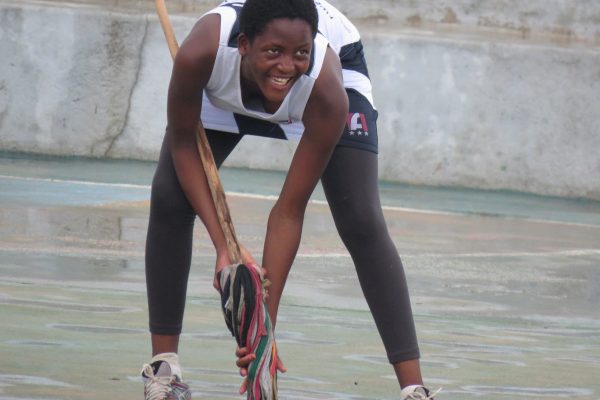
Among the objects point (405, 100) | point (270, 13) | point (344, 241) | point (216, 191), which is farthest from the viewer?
point (405, 100)

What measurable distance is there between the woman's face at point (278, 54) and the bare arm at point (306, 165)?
93 mm

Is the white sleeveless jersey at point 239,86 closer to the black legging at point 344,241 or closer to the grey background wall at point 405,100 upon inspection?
the black legging at point 344,241

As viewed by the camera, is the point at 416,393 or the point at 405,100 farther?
the point at 405,100

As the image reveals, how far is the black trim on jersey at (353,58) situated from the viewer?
419cm

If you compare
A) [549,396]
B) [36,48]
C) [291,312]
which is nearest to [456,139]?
[36,48]

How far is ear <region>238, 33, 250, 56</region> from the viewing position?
380 cm

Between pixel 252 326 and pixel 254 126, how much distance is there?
2.07ft

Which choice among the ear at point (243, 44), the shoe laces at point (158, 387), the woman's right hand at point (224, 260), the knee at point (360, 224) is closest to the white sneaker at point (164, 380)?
the shoe laces at point (158, 387)

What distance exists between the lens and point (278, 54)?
3750 millimetres

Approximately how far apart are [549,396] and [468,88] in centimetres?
756

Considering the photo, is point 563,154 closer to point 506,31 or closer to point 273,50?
point 506,31

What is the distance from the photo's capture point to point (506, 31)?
12258mm

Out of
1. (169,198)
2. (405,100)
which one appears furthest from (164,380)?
(405,100)

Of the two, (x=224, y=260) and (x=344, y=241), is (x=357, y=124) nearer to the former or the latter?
(x=344, y=241)
